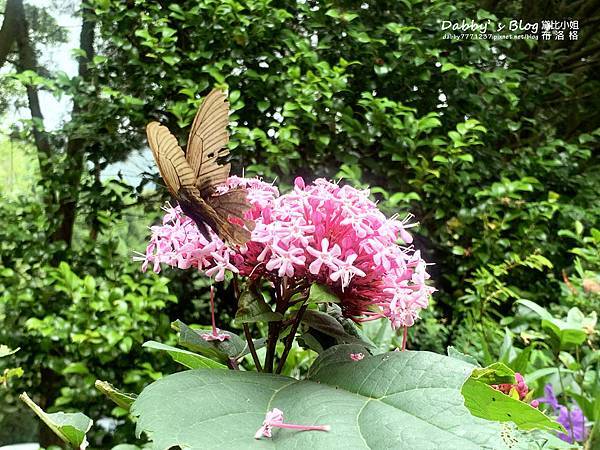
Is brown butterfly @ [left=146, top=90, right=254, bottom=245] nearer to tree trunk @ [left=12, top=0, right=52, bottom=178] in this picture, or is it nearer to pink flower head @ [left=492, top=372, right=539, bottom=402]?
pink flower head @ [left=492, top=372, right=539, bottom=402]

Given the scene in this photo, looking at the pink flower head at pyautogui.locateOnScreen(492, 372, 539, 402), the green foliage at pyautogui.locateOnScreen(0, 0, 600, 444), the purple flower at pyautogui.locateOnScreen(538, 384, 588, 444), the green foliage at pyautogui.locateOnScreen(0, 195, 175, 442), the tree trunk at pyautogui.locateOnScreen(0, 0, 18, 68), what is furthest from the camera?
the tree trunk at pyautogui.locateOnScreen(0, 0, 18, 68)

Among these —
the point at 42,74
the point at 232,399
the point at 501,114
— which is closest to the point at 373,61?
the point at 501,114

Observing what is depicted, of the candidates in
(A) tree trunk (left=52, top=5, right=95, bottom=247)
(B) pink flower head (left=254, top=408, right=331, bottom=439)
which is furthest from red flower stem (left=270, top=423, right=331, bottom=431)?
(A) tree trunk (left=52, top=5, right=95, bottom=247)

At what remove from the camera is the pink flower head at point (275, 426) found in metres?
0.28

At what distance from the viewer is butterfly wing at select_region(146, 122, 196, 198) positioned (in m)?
0.35

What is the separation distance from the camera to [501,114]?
194cm

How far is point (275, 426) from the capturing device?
11.1 inches

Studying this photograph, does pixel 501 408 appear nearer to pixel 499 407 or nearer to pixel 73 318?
pixel 499 407

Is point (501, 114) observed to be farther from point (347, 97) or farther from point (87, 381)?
point (87, 381)

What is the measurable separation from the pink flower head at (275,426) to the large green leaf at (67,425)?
150 millimetres

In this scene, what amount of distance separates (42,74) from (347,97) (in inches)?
42.9

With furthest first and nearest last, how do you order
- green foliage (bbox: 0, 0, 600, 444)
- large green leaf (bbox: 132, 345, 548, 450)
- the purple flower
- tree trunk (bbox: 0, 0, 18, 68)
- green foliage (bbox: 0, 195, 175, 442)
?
tree trunk (bbox: 0, 0, 18, 68), green foliage (bbox: 0, 0, 600, 444), green foliage (bbox: 0, 195, 175, 442), the purple flower, large green leaf (bbox: 132, 345, 548, 450)

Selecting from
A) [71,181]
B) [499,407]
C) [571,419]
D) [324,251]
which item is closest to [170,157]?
[324,251]

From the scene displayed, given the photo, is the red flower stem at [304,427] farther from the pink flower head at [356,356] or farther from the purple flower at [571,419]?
the purple flower at [571,419]
